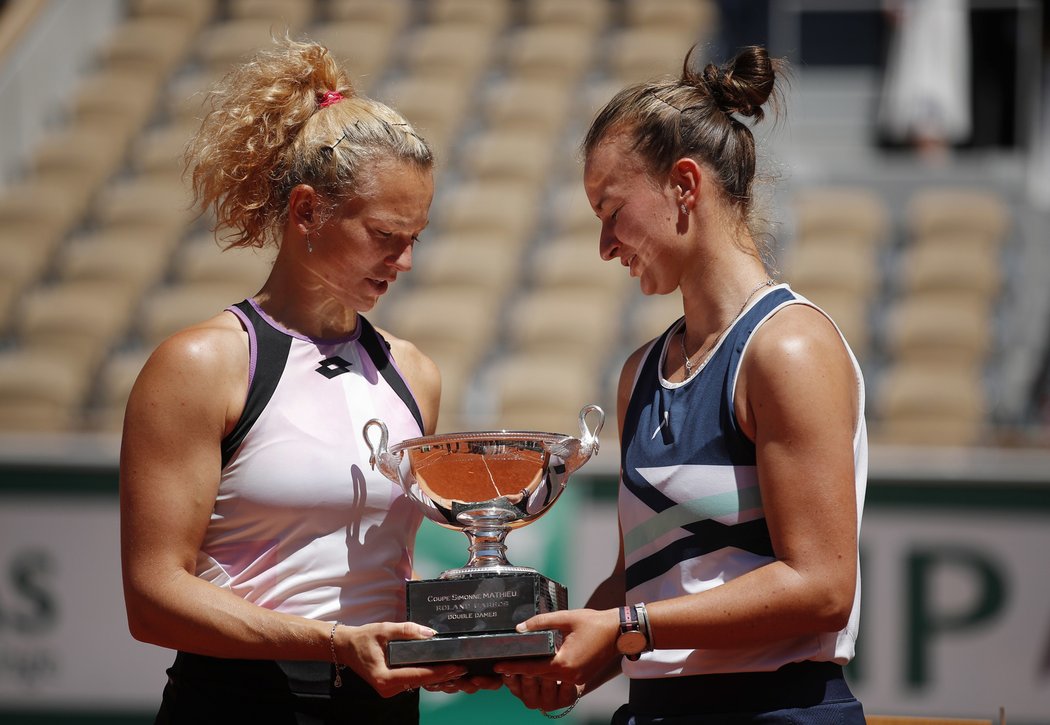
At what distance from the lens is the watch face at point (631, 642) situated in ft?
5.68

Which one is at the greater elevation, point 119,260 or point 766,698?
point 119,260

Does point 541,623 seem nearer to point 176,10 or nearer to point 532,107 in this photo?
point 532,107

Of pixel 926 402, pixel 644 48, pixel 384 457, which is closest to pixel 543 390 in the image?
pixel 926 402

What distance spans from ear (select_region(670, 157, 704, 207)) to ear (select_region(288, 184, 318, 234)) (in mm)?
526

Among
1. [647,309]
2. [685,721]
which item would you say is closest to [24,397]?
[647,309]

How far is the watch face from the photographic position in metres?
1.73

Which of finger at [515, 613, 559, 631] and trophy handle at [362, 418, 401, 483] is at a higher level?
trophy handle at [362, 418, 401, 483]

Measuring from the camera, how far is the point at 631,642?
1.74 meters

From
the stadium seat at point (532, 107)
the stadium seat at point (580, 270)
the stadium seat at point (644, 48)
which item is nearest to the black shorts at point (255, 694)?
the stadium seat at point (580, 270)

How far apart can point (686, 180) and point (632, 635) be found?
62cm

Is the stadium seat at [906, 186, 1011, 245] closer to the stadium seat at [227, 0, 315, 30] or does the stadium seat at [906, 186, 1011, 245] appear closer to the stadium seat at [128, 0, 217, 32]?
the stadium seat at [227, 0, 315, 30]

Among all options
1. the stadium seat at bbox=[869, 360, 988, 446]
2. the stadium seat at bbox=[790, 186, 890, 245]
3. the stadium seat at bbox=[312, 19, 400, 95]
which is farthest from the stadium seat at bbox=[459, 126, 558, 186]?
the stadium seat at bbox=[869, 360, 988, 446]

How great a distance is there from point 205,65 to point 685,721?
301 inches

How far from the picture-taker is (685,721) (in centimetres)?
176
